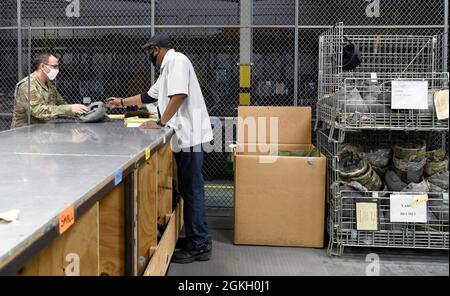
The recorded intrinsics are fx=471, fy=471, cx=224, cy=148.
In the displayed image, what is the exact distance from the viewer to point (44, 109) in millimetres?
4027

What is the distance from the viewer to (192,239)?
373 cm

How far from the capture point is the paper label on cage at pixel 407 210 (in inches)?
144

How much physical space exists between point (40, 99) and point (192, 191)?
162 cm

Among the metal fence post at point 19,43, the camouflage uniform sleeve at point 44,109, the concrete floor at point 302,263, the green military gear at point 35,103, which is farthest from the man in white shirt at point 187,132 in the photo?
the metal fence post at point 19,43

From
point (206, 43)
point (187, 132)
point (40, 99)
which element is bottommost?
point (187, 132)

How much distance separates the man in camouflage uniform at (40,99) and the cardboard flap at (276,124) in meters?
1.50

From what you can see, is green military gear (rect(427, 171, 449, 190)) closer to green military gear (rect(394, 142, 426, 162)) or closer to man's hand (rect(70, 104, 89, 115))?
green military gear (rect(394, 142, 426, 162))

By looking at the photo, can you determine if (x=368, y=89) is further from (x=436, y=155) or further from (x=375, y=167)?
(x=436, y=155)

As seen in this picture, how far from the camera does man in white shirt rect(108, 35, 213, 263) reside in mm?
3479

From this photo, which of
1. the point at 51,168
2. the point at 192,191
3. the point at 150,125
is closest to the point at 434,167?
the point at 192,191

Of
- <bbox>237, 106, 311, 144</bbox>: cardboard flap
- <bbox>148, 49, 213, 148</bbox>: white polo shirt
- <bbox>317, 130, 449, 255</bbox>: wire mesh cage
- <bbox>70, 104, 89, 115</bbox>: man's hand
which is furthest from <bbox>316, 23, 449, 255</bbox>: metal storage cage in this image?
<bbox>70, 104, 89, 115</bbox>: man's hand

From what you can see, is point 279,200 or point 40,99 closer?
point 279,200

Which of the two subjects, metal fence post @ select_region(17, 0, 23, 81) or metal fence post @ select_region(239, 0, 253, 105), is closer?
metal fence post @ select_region(239, 0, 253, 105)

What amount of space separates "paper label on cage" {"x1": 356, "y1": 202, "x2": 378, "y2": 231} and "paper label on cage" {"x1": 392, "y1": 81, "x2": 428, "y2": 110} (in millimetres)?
810
